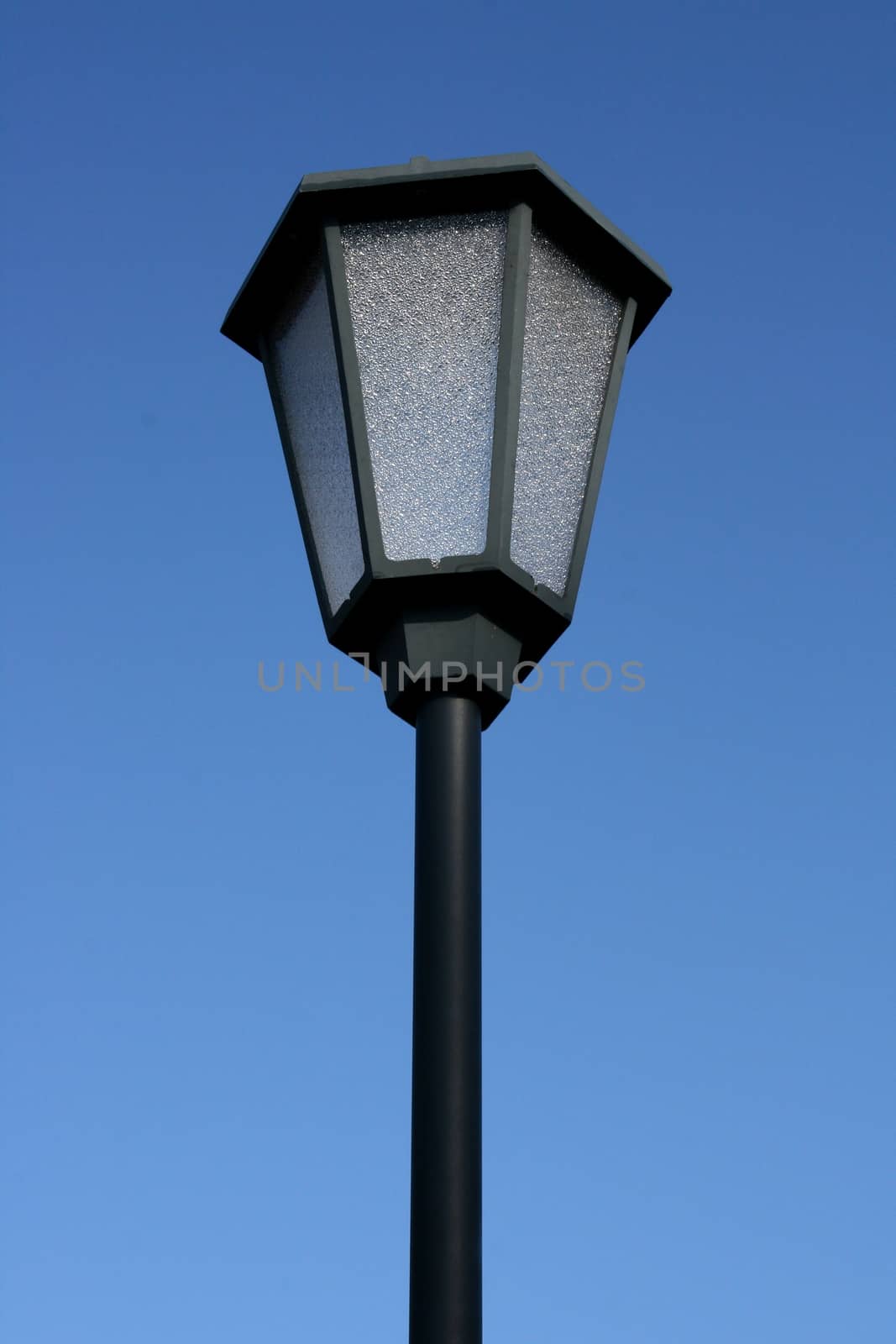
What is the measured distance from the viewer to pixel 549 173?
2922 mm

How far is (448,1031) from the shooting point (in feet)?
8.02

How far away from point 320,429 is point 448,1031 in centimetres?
114

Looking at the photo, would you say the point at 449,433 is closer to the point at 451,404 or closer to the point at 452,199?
the point at 451,404

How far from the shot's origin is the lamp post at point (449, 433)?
2.71m

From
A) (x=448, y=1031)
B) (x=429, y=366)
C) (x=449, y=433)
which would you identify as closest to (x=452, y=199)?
(x=429, y=366)

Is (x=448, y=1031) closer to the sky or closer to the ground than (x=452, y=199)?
closer to the ground

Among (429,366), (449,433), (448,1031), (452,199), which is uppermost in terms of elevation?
(452,199)

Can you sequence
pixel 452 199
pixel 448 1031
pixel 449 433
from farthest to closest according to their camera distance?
pixel 452 199
pixel 449 433
pixel 448 1031

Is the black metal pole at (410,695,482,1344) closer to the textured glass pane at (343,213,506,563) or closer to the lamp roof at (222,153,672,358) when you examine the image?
the textured glass pane at (343,213,506,563)

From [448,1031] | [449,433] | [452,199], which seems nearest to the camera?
[448,1031]

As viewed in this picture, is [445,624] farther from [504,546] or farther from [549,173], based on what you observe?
[549,173]

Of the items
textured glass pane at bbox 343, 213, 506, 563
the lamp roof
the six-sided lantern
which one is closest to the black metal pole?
the six-sided lantern

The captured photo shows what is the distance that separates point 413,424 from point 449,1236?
1.30 meters

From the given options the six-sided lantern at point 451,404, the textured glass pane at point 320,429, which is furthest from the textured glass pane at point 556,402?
the textured glass pane at point 320,429
